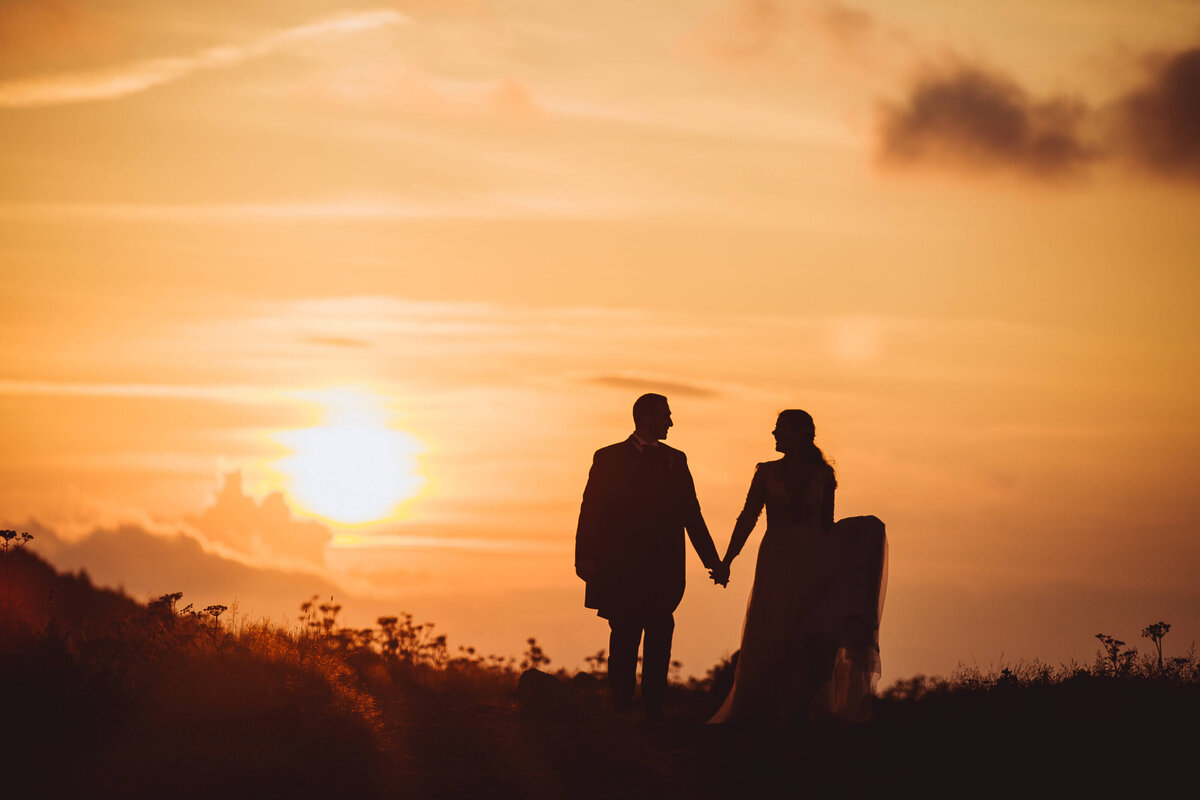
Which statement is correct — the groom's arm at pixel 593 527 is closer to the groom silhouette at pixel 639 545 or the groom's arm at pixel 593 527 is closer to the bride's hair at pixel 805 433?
the groom silhouette at pixel 639 545

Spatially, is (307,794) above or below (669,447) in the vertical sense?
below

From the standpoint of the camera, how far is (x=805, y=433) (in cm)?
1197

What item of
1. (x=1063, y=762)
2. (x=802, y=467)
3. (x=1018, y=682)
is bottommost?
(x=1063, y=762)

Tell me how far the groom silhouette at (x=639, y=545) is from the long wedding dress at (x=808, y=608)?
0.62m

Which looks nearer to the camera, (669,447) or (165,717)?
(165,717)

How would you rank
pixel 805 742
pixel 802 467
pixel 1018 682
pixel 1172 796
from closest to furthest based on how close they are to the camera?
pixel 1172 796, pixel 805 742, pixel 802 467, pixel 1018 682

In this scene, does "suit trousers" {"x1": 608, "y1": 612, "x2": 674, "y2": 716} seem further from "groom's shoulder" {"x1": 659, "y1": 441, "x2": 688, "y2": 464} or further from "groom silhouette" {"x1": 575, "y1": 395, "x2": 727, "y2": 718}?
"groom's shoulder" {"x1": 659, "y1": 441, "x2": 688, "y2": 464}

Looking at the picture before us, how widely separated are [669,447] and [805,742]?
2.82m

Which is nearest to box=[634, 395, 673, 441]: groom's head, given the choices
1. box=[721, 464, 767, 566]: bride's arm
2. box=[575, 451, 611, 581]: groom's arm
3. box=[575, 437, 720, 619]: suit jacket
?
box=[575, 437, 720, 619]: suit jacket

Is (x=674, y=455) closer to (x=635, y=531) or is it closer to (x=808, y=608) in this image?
(x=635, y=531)

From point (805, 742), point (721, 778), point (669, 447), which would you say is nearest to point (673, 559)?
Result: point (669, 447)

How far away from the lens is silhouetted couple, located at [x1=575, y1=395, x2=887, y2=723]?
Result: 1193 centimetres

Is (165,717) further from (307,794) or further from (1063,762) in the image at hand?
(1063,762)

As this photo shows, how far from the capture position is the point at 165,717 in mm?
10086
